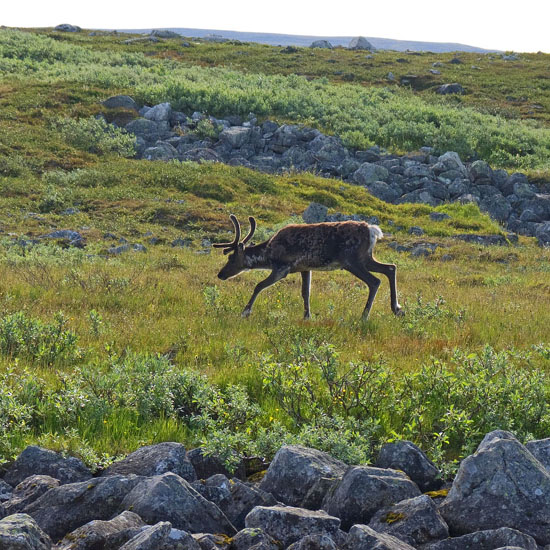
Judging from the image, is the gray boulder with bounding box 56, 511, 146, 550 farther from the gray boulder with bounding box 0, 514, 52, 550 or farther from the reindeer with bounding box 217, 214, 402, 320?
the reindeer with bounding box 217, 214, 402, 320

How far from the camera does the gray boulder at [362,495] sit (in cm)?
490

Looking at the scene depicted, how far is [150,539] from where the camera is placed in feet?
13.4

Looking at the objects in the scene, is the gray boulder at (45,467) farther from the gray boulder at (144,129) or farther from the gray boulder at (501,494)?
the gray boulder at (144,129)

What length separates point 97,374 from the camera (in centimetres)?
746

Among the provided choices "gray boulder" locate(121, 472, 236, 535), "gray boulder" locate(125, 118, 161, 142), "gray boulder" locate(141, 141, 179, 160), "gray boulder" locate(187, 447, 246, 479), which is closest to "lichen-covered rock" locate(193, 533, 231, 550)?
"gray boulder" locate(121, 472, 236, 535)

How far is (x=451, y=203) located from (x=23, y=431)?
2617cm

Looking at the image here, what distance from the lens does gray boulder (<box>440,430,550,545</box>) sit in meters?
4.66

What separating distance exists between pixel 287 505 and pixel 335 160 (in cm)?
3003

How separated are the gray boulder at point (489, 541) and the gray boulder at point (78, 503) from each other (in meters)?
2.08

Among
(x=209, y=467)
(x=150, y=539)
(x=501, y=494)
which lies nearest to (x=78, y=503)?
(x=150, y=539)

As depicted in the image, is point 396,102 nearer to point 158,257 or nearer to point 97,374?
point 158,257

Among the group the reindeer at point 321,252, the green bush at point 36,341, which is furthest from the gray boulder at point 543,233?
the green bush at point 36,341

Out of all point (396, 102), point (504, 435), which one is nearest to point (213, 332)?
point (504, 435)

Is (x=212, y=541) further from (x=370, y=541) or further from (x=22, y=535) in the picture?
(x=22, y=535)
